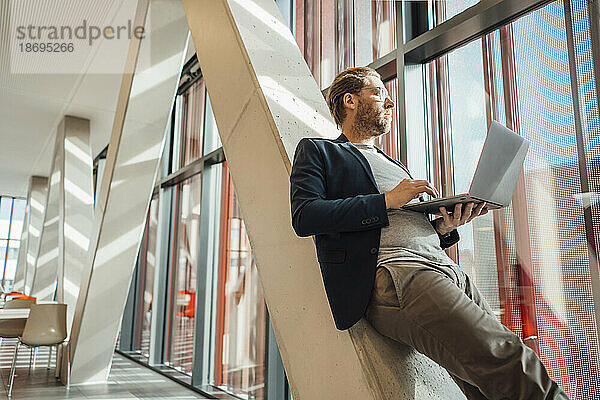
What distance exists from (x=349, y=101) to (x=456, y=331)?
0.96m

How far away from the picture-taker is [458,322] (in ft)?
4.66

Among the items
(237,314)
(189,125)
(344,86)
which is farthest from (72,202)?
(344,86)

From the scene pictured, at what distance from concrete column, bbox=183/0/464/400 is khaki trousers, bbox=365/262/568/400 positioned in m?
0.20

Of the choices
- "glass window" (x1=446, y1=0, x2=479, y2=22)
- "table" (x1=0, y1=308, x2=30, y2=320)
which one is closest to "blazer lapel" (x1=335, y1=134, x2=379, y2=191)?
"glass window" (x1=446, y1=0, x2=479, y2=22)

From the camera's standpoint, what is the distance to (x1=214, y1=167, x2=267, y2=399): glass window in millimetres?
4789

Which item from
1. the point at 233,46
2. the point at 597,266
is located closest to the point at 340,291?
the point at 597,266

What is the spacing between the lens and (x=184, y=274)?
6.65 m

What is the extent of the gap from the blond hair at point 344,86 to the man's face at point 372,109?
0.02 m

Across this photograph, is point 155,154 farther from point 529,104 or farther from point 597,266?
point 597,266

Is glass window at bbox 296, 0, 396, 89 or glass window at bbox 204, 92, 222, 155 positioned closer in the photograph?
glass window at bbox 296, 0, 396, 89

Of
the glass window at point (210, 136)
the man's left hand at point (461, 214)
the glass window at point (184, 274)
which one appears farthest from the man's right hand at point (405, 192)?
the glass window at point (184, 274)

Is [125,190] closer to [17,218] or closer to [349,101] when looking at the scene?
[349,101]

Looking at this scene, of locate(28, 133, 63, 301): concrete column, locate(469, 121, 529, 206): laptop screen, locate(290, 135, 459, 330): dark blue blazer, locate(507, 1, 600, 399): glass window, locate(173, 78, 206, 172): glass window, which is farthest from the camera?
locate(28, 133, 63, 301): concrete column

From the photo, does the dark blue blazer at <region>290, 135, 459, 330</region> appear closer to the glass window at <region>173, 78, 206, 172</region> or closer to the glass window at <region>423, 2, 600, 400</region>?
the glass window at <region>423, 2, 600, 400</region>
